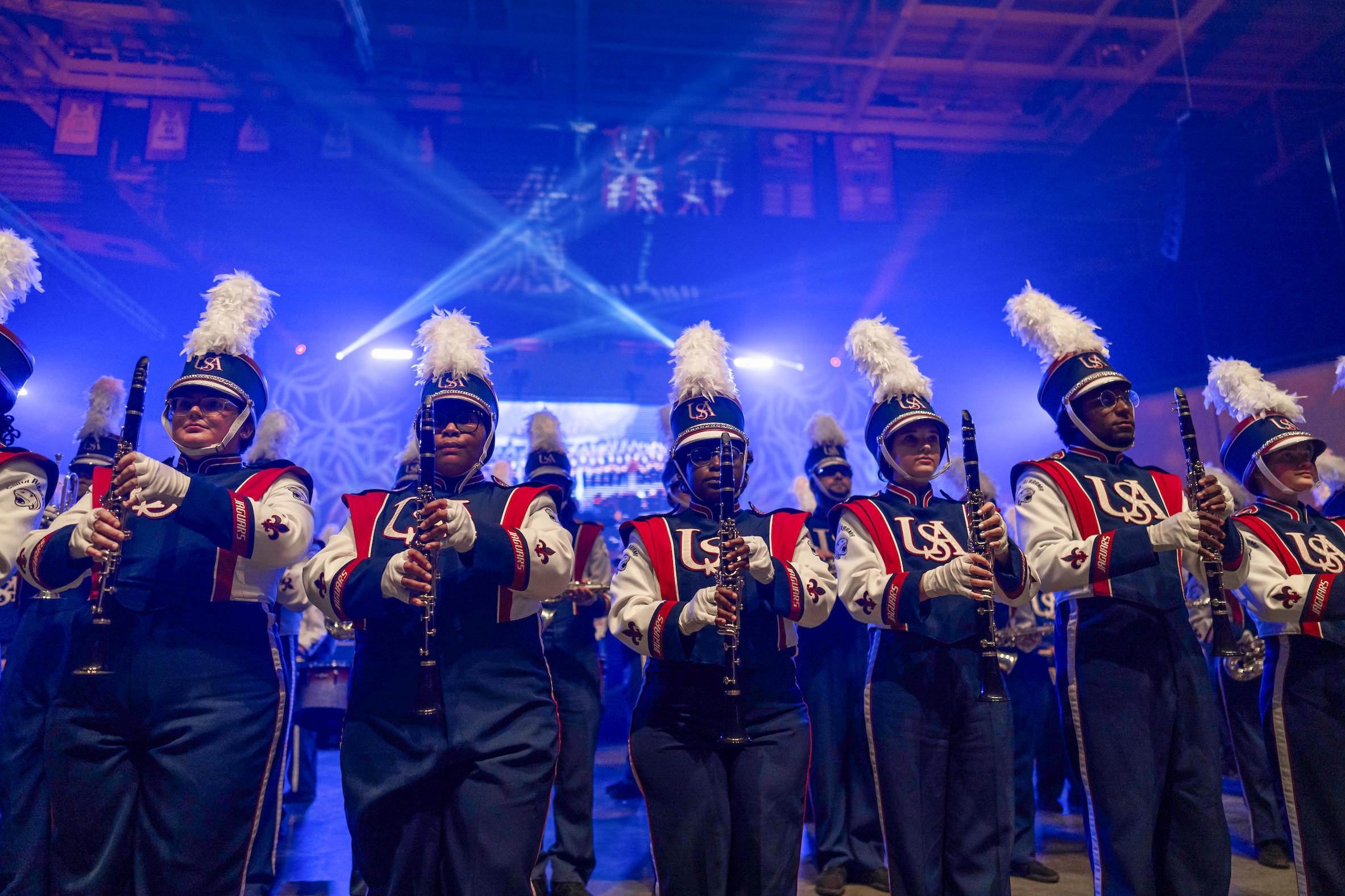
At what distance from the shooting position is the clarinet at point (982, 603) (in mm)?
2723

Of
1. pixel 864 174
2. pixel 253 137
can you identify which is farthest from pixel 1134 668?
pixel 253 137

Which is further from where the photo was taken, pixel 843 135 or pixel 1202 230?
pixel 843 135

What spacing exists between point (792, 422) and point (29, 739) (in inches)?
433

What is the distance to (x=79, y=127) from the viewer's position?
942 cm

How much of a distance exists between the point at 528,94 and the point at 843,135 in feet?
14.4

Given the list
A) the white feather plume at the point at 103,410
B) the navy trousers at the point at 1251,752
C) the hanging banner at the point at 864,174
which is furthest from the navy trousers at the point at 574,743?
the hanging banner at the point at 864,174

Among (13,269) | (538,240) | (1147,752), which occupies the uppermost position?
(538,240)

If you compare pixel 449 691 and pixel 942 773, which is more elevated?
pixel 449 691

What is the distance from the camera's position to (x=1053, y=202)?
1139cm

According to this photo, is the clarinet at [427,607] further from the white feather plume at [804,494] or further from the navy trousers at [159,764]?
the white feather plume at [804,494]

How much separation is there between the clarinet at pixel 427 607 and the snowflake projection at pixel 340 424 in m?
9.59

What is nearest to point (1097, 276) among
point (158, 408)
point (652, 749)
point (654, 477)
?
point (654, 477)

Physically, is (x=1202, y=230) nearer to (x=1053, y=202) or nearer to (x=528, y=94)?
(x=1053, y=202)

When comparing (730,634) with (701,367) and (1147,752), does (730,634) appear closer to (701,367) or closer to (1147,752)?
(701,367)
